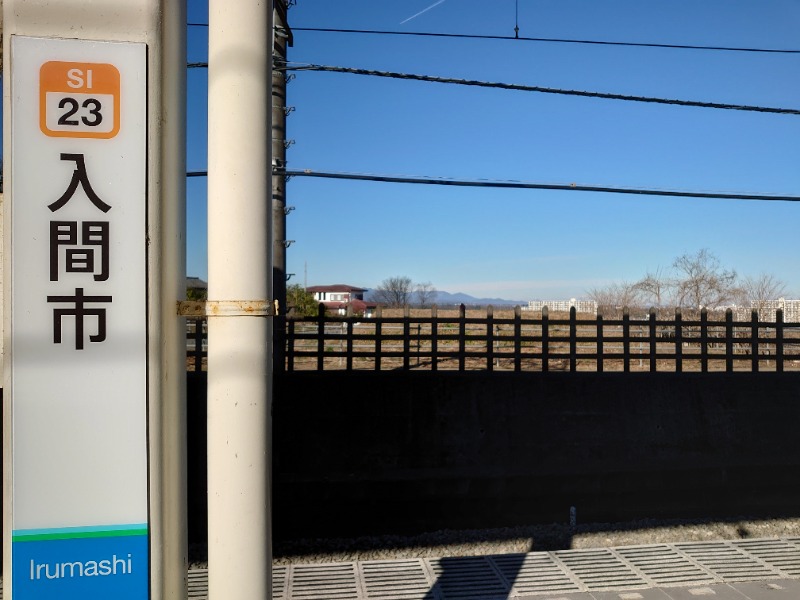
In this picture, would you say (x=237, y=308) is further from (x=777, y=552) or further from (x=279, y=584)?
(x=777, y=552)

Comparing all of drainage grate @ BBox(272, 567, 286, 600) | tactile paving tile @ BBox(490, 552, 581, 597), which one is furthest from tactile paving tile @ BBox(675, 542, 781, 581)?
drainage grate @ BBox(272, 567, 286, 600)

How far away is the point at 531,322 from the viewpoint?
9641 millimetres

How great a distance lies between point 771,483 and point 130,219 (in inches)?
383

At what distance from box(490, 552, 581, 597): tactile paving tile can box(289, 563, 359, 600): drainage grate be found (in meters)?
1.09

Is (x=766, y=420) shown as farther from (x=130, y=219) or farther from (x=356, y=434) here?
(x=130, y=219)

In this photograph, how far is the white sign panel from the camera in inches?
81.5

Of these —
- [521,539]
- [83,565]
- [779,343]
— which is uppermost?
[779,343]

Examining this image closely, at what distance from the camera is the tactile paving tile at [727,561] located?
4453 mm

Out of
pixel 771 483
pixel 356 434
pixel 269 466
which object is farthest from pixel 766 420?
pixel 269 466

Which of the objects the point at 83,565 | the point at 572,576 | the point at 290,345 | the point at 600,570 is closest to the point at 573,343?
the point at 290,345

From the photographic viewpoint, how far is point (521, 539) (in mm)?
6945

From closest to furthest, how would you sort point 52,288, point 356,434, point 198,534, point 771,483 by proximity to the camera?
point 52,288, point 198,534, point 356,434, point 771,483

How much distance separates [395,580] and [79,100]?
12.2 feet

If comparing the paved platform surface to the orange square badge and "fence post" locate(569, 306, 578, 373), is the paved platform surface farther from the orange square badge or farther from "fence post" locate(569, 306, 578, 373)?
"fence post" locate(569, 306, 578, 373)
